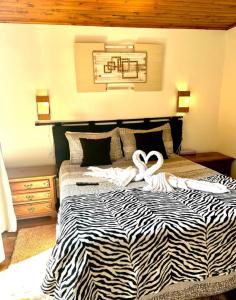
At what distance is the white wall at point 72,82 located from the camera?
9.22ft

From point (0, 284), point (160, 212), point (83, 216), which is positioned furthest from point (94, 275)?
point (0, 284)

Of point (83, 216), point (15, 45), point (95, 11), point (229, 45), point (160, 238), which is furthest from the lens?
point (229, 45)

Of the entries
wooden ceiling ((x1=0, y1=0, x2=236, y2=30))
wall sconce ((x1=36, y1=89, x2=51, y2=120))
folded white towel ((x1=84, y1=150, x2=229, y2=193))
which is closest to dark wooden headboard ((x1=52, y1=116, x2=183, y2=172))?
wall sconce ((x1=36, y1=89, x2=51, y2=120))

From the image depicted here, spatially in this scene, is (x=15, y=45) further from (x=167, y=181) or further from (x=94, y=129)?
(x=167, y=181)

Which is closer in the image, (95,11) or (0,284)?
(0,284)

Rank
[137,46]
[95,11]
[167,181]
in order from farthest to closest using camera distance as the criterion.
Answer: [137,46], [95,11], [167,181]

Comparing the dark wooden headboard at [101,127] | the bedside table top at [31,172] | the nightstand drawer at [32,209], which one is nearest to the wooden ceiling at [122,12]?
the dark wooden headboard at [101,127]

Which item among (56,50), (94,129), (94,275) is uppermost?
(56,50)

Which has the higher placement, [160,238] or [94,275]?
[160,238]

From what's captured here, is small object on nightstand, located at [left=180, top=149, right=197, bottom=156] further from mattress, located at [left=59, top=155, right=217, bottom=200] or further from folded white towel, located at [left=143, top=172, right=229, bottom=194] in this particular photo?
folded white towel, located at [left=143, top=172, right=229, bottom=194]

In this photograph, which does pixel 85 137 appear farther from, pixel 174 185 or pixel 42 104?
pixel 174 185

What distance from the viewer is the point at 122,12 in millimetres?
2604

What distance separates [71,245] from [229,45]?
3.38 m

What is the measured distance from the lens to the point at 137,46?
305cm
